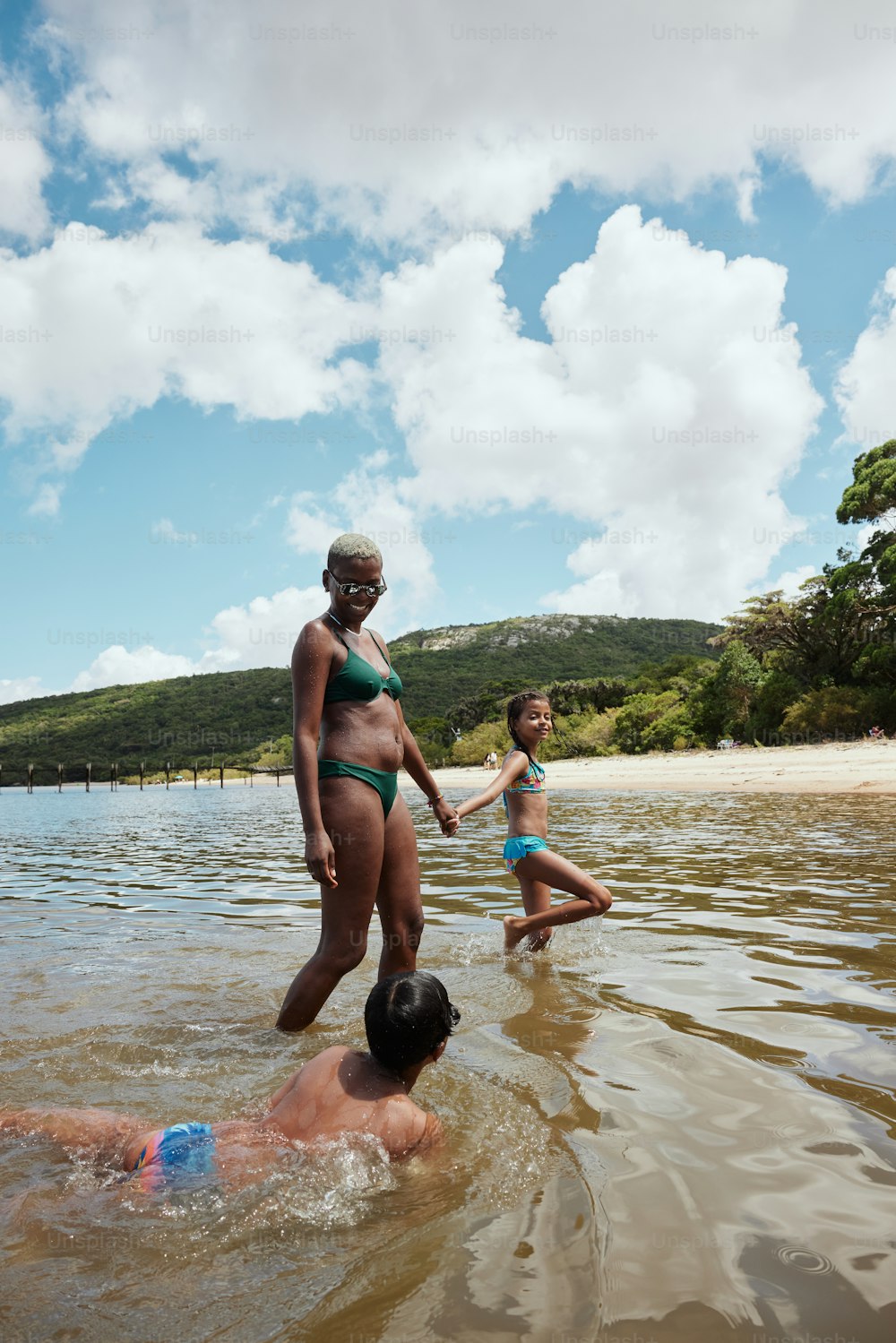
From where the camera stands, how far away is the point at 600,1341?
1685 millimetres

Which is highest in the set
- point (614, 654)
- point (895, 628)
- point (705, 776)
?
point (614, 654)

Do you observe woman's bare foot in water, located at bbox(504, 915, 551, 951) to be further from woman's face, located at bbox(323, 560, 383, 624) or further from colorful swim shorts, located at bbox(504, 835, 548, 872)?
woman's face, located at bbox(323, 560, 383, 624)

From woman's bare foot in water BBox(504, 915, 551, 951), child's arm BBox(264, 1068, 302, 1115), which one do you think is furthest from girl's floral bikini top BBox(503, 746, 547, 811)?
child's arm BBox(264, 1068, 302, 1115)

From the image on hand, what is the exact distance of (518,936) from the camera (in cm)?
544

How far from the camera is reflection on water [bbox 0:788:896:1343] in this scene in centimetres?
184

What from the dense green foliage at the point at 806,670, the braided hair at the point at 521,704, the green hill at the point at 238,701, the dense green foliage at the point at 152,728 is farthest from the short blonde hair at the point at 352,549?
the dense green foliage at the point at 152,728

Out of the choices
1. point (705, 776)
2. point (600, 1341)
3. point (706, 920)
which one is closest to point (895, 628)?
point (705, 776)

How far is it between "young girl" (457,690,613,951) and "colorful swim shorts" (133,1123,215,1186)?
2834 millimetres

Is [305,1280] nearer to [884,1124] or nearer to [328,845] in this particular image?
[328,845]

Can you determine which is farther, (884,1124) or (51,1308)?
(884,1124)

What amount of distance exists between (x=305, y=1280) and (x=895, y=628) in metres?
35.2

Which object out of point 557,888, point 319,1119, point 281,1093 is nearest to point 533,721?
point 557,888

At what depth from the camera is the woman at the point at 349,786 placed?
140 inches

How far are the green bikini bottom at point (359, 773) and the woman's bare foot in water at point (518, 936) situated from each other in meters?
2.07
